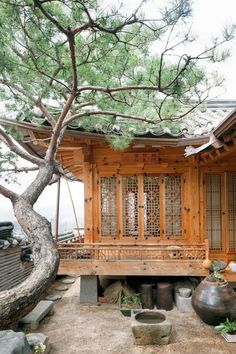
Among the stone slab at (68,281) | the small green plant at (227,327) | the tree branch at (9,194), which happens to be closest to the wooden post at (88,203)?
the stone slab at (68,281)

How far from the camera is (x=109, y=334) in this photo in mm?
5301

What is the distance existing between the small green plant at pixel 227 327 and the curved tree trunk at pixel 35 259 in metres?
3.48

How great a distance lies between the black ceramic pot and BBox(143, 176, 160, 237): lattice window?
2082mm

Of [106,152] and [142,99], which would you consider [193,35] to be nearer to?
[142,99]

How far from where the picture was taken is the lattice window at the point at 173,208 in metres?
7.41

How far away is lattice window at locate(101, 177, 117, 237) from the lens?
7496 millimetres

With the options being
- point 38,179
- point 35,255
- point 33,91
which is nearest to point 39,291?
point 35,255

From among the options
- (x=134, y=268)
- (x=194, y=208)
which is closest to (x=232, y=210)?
(x=194, y=208)

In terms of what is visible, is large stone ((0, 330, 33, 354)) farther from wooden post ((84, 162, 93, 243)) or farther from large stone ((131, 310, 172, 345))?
wooden post ((84, 162, 93, 243))

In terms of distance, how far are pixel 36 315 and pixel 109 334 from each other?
1.42m

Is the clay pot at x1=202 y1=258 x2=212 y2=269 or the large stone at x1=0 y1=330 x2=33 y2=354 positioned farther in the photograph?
the clay pot at x1=202 y1=258 x2=212 y2=269

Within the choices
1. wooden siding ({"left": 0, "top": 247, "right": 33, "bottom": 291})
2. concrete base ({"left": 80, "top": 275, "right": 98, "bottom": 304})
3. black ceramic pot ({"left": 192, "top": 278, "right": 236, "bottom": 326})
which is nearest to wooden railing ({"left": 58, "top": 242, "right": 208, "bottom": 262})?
concrete base ({"left": 80, "top": 275, "right": 98, "bottom": 304})

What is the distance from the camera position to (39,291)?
270cm

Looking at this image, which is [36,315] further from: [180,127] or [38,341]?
[180,127]
